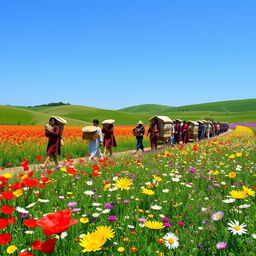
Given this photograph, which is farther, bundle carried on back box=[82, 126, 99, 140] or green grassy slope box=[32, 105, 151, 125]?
green grassy slope box=[32, 105, 151, 125]

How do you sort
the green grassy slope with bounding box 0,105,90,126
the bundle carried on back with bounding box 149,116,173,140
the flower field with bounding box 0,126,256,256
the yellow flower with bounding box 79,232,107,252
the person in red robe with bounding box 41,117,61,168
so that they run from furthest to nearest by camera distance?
the green grassy slope with bounding box 0,105,90,126
the bundle carried on back with bounding box 149,116,173,140
the person in red robe with bounding box 41,117,61,168
the flower field with bounding box 0,126,256,256
the yellow flower with bounding box 79,232,107,252

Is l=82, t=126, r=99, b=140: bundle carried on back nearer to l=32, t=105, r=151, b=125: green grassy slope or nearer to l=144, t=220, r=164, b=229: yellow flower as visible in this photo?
l=144, t=220, r=164, b=229: yellow flower

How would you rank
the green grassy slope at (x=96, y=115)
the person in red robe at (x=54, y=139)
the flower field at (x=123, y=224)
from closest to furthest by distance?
the flower field at (x=123, y=224) < the person in red robe at (x=54, y=139) < the green grassy slope at (x=96, y=115)

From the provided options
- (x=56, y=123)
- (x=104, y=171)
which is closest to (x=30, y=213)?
(x=104, y=171)

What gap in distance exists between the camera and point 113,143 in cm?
1384

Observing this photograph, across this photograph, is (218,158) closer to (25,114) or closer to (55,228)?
(55,228)

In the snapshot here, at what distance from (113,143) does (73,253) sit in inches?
466

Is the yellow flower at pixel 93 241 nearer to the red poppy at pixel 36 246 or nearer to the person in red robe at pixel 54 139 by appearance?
the red poppy at pixel 36 246

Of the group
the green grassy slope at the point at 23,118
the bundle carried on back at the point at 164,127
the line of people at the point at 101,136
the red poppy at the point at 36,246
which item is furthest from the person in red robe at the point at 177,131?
the green grassy slope at the point at 23,118

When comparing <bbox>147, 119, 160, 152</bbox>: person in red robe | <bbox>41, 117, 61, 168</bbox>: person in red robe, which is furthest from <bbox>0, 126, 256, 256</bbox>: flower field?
<bbox>147, 119, 160, 152</bbox>: person in red robe

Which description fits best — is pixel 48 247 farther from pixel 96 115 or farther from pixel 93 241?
pixel 96 115

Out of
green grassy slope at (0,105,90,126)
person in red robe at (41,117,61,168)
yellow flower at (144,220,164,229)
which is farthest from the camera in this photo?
green grassy slope at (0,105,90,126)

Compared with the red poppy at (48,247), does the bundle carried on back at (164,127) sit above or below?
below

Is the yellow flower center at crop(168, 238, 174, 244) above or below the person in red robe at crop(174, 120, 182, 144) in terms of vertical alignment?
above
